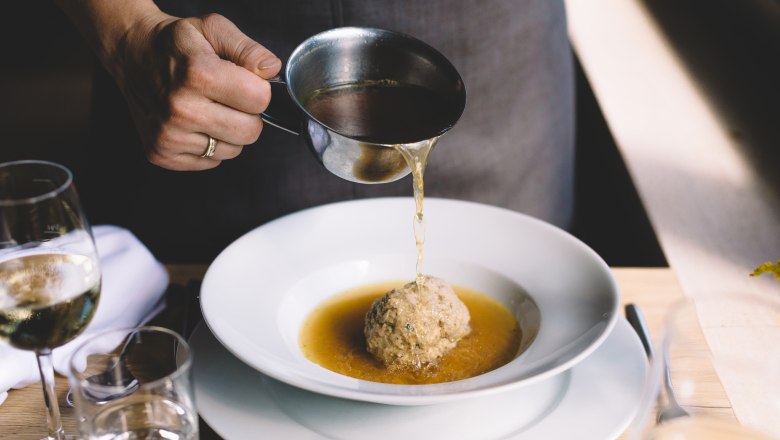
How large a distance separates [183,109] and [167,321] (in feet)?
1.11

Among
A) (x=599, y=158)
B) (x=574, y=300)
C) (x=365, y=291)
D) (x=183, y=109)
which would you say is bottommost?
(x=599, y=158)

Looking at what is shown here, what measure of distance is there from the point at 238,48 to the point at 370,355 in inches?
20.6

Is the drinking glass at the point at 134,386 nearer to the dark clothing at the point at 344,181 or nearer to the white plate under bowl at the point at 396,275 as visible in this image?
the white plate under bowl at the point at 396,275

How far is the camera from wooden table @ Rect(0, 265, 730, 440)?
40.0 inches

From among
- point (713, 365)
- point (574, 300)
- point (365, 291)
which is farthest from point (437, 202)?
point (713, 365)

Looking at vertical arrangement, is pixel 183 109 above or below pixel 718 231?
above

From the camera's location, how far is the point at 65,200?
0.91 meters

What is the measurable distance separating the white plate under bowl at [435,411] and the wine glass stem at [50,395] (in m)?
0.17

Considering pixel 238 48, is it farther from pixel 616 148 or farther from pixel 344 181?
pixel 616 148

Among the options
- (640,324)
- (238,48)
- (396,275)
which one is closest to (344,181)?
(396,275)

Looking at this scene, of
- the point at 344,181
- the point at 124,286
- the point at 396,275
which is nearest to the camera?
the point at 124,286

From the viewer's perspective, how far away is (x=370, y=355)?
1.22m

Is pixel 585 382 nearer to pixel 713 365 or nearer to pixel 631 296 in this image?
pixel 631 296

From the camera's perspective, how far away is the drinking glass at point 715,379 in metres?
0.66
